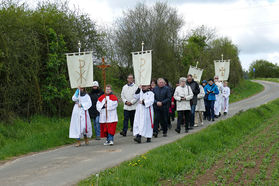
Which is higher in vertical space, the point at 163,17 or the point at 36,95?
the point at 163,17

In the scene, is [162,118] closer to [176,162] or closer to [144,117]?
[144,117]

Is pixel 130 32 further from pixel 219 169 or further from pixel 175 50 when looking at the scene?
pixel 219 169

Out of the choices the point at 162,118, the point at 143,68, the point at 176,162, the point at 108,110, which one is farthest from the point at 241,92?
the point at 176,162

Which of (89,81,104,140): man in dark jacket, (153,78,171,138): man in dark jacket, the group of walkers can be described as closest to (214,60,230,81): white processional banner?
the group of walkers

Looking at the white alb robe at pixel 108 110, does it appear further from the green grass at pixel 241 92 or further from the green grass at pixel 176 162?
the green grass at pixel 241 92

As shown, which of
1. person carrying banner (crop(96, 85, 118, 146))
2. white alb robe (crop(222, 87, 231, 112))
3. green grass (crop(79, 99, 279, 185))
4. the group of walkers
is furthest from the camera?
white alb robe (crop(222, 87, 231, 112))

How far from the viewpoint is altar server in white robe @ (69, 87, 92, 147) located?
37.2 ft

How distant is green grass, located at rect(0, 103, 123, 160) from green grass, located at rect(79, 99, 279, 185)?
410cm

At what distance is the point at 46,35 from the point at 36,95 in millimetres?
2475

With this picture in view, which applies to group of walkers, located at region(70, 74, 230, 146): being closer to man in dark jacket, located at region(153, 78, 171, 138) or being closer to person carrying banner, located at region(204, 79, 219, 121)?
man in dark jacket, located at region(153, 78, 171, 138)

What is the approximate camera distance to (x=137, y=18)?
31453 mm

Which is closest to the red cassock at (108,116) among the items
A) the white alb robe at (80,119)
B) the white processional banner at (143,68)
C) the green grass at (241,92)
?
the white alb robe at (80,119)

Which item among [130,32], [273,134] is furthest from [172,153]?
[130,32]

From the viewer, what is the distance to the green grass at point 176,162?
260 inches
